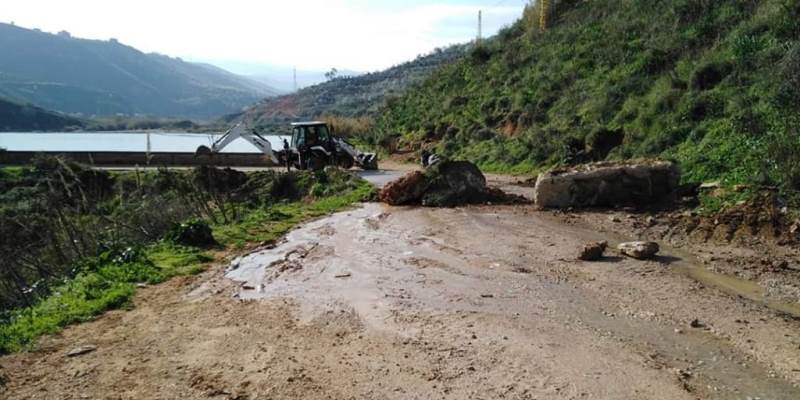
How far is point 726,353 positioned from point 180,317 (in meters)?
5.84

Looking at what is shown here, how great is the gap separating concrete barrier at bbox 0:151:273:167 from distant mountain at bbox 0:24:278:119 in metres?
66.0

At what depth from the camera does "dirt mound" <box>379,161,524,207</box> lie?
1505cm

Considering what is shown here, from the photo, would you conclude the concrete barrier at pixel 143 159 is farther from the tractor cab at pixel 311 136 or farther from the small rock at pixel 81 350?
→ the small rock at pixel 81 350

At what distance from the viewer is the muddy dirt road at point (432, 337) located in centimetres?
495

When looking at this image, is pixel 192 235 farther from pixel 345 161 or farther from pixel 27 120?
pixel 27 120

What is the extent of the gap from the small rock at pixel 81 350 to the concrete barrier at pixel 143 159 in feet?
88.3

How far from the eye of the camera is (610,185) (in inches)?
508

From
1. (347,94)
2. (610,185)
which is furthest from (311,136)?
(347,94)

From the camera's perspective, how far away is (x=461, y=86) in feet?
117

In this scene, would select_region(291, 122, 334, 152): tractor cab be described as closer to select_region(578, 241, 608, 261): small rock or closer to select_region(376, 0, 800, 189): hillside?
select_region(376, 0, 800, 189): hillside

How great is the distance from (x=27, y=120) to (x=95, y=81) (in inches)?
2222

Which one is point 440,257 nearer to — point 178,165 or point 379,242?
point 379,242

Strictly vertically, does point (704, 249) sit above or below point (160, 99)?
below

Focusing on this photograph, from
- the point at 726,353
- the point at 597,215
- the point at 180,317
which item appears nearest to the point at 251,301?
the point at 180,317
